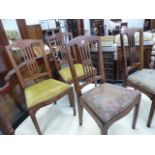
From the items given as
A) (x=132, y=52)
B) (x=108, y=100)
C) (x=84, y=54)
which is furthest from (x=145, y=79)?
(x=84, y=54)

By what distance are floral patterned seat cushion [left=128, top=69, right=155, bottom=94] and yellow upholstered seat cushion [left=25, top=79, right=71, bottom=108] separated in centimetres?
72

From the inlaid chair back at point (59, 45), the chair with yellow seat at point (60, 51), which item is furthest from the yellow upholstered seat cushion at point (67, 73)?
the inlaid chair back at point (59, 45)

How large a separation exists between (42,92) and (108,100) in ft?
2.15

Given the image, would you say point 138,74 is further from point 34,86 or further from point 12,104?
point 12,104

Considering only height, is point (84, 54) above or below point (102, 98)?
above

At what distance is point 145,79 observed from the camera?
1.36 m

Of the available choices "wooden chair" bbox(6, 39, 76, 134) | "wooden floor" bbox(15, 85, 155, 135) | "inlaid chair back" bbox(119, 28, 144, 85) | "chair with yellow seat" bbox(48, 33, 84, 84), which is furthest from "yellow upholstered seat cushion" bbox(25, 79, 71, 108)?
"inlaid chair back" bbox(119, 28, 144, 85)

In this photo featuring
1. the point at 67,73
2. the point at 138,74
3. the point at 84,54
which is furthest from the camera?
the point at 67,73

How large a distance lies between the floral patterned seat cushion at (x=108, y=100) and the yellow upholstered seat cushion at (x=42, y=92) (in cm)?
29

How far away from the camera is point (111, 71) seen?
8.77 feet
